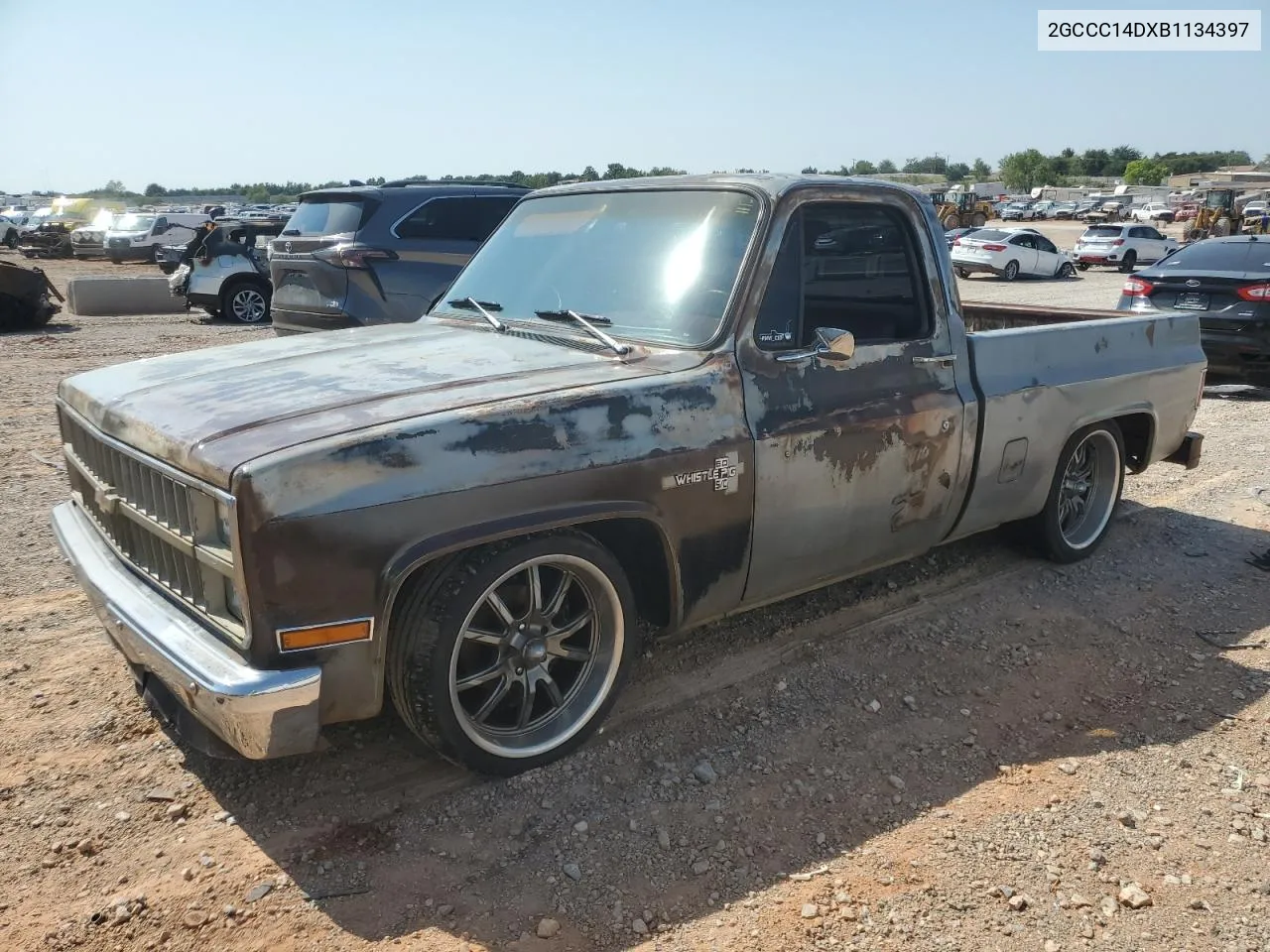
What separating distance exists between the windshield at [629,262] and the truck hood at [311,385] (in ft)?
0.59

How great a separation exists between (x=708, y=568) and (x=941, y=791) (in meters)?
1.08

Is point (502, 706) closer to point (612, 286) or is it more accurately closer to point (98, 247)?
point (612, 286)

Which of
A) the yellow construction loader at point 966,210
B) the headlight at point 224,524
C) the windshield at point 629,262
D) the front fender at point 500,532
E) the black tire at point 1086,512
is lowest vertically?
the black tire at point 1086,512

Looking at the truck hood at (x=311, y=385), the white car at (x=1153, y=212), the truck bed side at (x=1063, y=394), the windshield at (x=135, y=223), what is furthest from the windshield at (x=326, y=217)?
the white car at (x=1153, y=212)

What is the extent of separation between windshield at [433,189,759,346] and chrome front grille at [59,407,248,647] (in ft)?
5.28

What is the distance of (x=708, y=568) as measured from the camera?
3.53 m

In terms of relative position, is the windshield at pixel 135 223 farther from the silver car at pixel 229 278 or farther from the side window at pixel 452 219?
the side window at pixel 452 219

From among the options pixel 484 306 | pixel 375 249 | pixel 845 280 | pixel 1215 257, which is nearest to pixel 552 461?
pixel 484 306

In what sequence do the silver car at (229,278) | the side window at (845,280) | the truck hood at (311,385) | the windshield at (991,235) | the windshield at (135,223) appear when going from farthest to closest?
the windshield at (135,223)
the windshield at (991,235)
the silver car at (229,278)
the side window at (845,280)
the truck hood at (311,385)

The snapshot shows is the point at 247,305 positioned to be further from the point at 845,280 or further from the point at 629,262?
the point at 845,280

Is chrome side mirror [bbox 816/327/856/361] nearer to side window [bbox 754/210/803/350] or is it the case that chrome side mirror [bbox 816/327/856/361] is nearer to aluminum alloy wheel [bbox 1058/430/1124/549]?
side window [bbox 754/210/803/350]

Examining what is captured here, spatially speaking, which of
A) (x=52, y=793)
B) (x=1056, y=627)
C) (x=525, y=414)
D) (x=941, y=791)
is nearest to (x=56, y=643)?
(x=52, y=793)

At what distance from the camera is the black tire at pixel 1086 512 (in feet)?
16.6

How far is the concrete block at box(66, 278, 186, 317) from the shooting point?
17.7 metres
